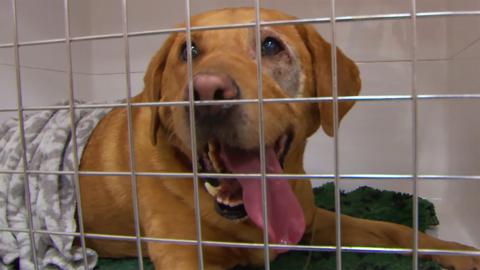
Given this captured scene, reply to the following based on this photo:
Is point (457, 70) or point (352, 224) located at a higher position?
point (457, 70)

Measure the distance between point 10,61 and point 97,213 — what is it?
2.36 feet

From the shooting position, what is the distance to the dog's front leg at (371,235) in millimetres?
1297

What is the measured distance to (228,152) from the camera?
101cm

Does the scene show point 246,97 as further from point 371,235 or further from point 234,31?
point 371,235

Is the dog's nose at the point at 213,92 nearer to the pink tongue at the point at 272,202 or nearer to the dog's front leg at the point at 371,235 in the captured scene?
the pink tongue at the point at 272,202

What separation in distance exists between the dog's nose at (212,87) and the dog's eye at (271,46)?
331mm

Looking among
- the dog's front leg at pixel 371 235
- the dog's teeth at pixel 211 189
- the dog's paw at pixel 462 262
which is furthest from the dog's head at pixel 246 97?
the dog's paw at pixel 462 262

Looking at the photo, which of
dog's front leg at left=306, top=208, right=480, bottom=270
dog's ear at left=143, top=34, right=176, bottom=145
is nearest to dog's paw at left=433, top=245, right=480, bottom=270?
dog's front leg at left=306, top=208, right=480, bottom=270

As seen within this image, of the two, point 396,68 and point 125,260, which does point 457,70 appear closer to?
point 396,68

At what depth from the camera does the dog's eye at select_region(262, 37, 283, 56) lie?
3.92ft

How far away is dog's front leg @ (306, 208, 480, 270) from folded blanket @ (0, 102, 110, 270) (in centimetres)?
70

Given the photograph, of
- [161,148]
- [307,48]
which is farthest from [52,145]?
[307,48]

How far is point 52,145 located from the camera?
145cm

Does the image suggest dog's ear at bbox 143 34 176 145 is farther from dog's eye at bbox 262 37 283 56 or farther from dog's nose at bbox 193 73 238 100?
dog's nose at bbox 193 73 238 100
